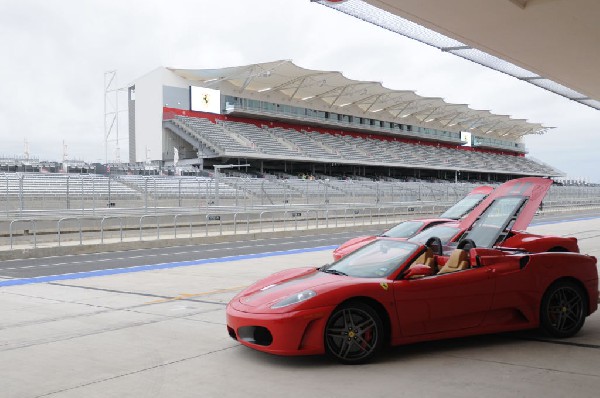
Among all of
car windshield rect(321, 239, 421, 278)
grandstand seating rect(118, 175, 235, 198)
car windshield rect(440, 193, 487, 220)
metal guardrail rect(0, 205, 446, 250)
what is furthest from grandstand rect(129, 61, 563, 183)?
car windshield rect(321, 239, 421, 278)

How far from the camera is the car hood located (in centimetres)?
589

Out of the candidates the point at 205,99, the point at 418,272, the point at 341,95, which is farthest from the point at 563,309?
the point at 341,95

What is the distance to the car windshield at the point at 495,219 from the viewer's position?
8.27 m

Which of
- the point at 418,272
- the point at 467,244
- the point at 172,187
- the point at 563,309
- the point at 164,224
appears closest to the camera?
the point at 418,272

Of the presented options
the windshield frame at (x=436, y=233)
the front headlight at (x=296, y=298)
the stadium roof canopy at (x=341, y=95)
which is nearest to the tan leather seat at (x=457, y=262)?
the front headlight at (x=296, y=298)

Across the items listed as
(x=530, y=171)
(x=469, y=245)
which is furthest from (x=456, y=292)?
(x=530, y=171)

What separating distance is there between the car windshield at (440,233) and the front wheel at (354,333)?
5187 mm

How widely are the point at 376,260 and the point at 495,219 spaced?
2709mm

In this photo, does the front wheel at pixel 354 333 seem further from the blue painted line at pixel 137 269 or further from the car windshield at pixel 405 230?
the blue painted line at pixel 137 269

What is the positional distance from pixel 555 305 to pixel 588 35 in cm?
556

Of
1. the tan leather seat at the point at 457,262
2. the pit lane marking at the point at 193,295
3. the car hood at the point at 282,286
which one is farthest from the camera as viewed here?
the pit lane marking at the point at 193,295

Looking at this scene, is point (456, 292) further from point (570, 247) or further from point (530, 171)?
point (530, 171)

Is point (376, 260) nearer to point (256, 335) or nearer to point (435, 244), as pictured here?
point (435, 244)

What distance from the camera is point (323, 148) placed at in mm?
65375
